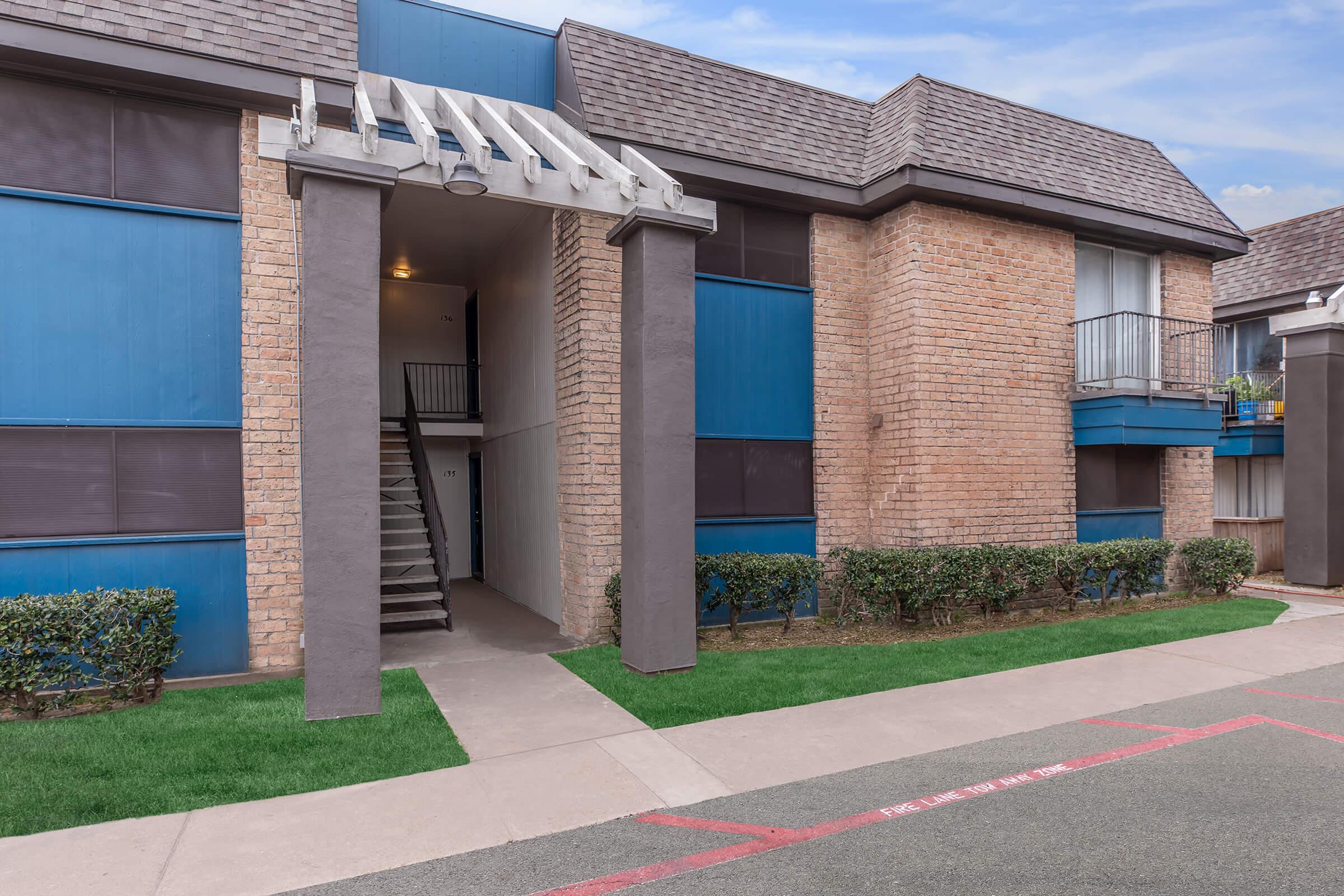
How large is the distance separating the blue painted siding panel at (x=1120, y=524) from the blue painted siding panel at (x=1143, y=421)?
3.90ft

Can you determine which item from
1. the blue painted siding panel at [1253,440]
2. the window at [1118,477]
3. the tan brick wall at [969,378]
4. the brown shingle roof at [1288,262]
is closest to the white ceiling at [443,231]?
the tan brick wall at [969,378]

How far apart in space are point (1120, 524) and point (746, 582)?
6.53m

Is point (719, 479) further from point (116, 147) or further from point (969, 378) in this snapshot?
point (116, 147)

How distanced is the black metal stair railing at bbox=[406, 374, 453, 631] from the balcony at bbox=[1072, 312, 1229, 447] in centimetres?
877

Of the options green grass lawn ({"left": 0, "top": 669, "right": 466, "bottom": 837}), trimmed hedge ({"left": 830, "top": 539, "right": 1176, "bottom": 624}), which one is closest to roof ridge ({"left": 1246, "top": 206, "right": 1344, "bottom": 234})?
trimmed hedge ({"left": 830, "top": 539, "right": 1176, "bottom": 624})

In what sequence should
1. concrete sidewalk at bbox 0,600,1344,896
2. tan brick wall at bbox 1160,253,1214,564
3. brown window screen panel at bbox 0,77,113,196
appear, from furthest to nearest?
tan brick wall at bbox 1160,253,1214,564 → brown window screen panel at bbox 0,77,113,196 → concrete sidewalk at bbox 0,600,1344,896

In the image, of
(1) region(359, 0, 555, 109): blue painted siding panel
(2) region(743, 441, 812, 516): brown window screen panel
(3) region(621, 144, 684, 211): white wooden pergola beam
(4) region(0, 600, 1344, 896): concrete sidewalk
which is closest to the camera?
(4) region(0, 600, 1344, 896): concrete sidewalk

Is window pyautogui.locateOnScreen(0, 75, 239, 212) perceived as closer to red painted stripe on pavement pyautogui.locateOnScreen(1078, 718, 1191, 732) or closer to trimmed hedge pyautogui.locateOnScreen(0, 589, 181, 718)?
trimmed hedge pyautogui.locateOnScreen(0, 589, 181, 718)

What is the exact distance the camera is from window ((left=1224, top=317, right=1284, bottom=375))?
14.8m

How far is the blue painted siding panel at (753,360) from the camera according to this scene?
934 cm

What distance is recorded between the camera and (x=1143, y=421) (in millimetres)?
10281

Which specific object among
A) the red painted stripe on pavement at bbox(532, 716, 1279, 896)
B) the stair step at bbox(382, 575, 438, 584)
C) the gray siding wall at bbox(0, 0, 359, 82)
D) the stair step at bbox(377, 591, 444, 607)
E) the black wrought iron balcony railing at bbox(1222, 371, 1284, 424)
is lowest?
the red painted stripe on pavement at bbox(532, 716, 1279, 896)

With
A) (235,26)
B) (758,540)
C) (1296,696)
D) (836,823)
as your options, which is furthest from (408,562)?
(1296,696)

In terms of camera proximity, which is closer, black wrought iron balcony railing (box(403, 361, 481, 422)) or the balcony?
the balcony
